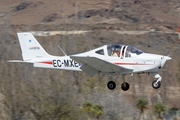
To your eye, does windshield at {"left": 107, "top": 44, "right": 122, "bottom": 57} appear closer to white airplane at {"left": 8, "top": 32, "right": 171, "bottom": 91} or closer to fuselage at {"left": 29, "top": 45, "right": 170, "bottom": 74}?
white airplane at {"left": 8, "top": 32, "right": 171, "bottom": 91}

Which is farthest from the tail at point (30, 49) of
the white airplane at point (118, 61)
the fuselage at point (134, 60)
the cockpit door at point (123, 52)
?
the cockpit door at point (123, 52)

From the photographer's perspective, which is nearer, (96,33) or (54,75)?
(54,75)

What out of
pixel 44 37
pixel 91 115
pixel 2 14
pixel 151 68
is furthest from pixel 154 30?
pixel 151 68

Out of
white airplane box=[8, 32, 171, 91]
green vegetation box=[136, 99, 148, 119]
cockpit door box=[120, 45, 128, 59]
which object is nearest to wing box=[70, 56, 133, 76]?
white airplane box=[8, 32, 171, 91]

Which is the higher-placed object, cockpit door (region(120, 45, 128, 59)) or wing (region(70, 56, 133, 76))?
cockpit door (region(120, 45, 128, 59))

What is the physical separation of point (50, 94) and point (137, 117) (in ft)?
29.1

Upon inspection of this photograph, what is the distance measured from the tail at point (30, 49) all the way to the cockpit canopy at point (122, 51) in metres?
4.20

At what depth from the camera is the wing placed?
682 inches

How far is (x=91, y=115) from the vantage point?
31078 millimetres

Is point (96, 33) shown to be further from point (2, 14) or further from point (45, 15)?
point (2, 14)

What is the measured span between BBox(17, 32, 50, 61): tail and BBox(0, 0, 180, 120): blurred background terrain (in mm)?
7425

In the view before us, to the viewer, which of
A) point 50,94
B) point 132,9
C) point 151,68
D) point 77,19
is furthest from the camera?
point 132,9

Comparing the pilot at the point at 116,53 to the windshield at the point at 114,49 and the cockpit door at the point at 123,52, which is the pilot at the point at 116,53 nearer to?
the windshield at the point at 114,49

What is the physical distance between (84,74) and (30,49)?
16.8 meters
